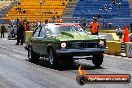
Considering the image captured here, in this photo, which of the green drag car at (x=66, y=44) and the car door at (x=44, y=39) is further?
the car door at (x=44, y=39)

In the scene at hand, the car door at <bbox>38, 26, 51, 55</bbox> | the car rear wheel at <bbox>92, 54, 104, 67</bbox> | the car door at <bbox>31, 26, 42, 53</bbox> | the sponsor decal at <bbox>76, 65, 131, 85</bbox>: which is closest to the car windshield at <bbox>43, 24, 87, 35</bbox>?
the car door at <bbox>38, 26, 51, 55</bbox>

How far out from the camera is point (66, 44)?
1250 centimetres

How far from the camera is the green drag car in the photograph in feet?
41.0

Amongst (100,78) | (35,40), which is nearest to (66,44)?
(35,40)

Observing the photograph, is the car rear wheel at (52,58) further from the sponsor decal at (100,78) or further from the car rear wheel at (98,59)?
the sponsor decal at (100,78)

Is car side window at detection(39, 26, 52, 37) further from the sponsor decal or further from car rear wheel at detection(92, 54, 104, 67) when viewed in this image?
the sponsor decal

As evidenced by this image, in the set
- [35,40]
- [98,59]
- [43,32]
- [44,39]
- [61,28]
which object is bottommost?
[98,59]

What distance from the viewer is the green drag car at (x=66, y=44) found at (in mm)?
12484

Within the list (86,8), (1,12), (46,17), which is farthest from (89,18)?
(1,12)

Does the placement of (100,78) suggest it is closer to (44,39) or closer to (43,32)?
(44,39)

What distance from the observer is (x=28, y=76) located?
10.9m

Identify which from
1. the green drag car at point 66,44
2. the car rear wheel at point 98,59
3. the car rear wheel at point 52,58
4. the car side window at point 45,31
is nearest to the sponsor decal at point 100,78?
the green drag car at point 66,44

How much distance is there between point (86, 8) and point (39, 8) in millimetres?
8726

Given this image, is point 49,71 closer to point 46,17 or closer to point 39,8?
point 46,17
